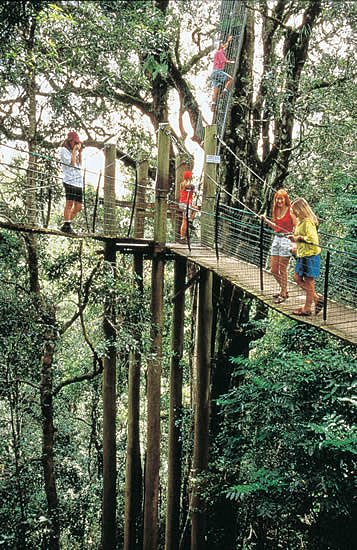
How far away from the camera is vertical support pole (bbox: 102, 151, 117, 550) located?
4.97 metres

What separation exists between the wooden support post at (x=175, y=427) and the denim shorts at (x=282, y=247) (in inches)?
77.4

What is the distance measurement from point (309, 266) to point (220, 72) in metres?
4.28

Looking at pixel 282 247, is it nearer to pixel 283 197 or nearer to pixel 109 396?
pixel 283 197

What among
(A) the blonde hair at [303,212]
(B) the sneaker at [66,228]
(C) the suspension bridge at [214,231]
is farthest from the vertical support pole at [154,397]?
(A) the blonde hair at [303,212]

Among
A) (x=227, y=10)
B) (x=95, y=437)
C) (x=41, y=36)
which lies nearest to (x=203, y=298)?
(x=41, y=36)

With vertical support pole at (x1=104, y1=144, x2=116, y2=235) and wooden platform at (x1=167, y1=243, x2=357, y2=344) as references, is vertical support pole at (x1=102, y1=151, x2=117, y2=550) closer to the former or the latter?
vertical support pole at (x1=104, y1=144, x2=116, y2=235)

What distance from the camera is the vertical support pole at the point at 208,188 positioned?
17.1 feet

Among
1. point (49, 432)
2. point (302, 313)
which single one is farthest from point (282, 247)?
point (49, 432)

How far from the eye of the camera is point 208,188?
5348 millimetres

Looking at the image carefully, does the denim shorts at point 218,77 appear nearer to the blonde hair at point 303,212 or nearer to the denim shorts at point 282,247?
the denim shorts at point 282,247

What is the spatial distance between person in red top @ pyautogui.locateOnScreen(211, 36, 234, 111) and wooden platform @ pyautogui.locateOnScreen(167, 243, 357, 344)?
9.37ft

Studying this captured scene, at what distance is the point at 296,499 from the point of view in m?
4.07

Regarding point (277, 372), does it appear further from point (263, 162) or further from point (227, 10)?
point (227, 10)

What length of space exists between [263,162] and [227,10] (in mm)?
2273
